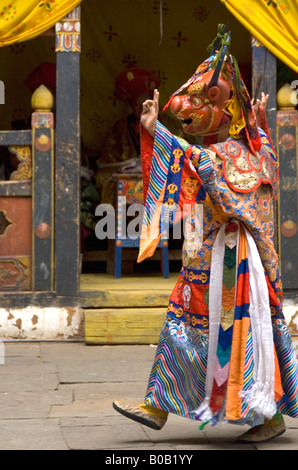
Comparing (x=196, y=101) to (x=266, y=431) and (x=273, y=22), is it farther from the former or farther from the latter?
(x=273, y=22)

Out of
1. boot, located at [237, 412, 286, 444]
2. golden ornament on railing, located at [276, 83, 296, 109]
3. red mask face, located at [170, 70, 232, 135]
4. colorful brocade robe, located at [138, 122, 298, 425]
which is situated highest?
golden ornament on railing, located at [276, 83, 296, 109]

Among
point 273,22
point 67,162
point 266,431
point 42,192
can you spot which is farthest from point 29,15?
point 266,431

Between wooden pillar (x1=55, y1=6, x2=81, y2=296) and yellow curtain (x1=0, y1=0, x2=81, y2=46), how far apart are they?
11 centimetres

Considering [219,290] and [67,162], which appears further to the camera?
[67,162]

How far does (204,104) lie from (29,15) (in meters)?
2.87

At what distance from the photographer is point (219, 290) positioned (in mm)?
4086

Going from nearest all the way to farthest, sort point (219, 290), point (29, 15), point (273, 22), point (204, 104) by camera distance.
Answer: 1. point (219, 290)
2. point (204, 104)
3. point (29, 15)
4. point (273, 22)

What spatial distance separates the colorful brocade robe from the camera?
13.1 feet

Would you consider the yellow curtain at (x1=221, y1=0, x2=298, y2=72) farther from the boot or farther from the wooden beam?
the boot

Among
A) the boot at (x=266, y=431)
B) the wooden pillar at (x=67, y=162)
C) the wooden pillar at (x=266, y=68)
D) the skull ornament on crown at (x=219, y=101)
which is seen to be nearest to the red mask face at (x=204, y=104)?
the skull ornament on crown at (x=219, y=101)

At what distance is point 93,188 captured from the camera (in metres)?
8.51

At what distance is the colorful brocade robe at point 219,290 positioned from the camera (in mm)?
3986

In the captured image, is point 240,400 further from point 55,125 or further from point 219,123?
point 55,125

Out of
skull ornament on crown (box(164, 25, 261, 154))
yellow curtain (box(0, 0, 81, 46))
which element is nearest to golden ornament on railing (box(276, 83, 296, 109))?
yellow curtain (box(0, 0, 81, 46))
